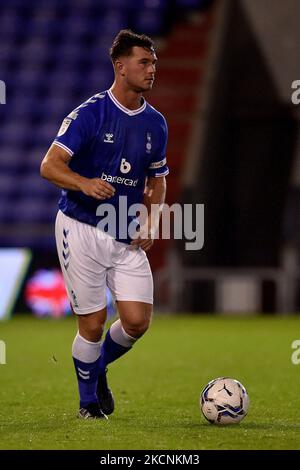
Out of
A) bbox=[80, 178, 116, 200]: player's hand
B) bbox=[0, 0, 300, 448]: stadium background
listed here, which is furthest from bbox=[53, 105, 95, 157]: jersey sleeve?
bbox=[0, 0, 300, 448]: stadium background

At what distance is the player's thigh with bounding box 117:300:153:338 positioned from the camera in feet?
19.7

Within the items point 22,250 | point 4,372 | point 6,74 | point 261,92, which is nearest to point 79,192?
point 4,372

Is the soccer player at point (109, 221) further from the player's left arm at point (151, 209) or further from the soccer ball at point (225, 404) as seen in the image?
the soccer ball at point (225, 404)

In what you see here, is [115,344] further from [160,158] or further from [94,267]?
[160,158]

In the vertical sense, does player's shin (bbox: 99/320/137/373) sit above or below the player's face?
below

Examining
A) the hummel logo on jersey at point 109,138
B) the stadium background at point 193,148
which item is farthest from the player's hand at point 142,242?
the stadium background at point 193,148

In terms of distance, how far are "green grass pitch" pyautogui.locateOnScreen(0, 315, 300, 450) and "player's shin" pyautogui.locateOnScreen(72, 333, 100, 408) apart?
0.14 metres

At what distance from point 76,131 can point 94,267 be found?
75 centimetres

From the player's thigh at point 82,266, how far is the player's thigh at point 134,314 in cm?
11

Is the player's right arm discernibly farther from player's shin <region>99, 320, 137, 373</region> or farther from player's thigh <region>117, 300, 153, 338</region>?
player's shin <region>99, 320, 137, 373</region>

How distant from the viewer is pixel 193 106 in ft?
58.6

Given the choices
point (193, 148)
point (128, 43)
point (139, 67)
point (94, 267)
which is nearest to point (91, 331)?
point (94, 267)
